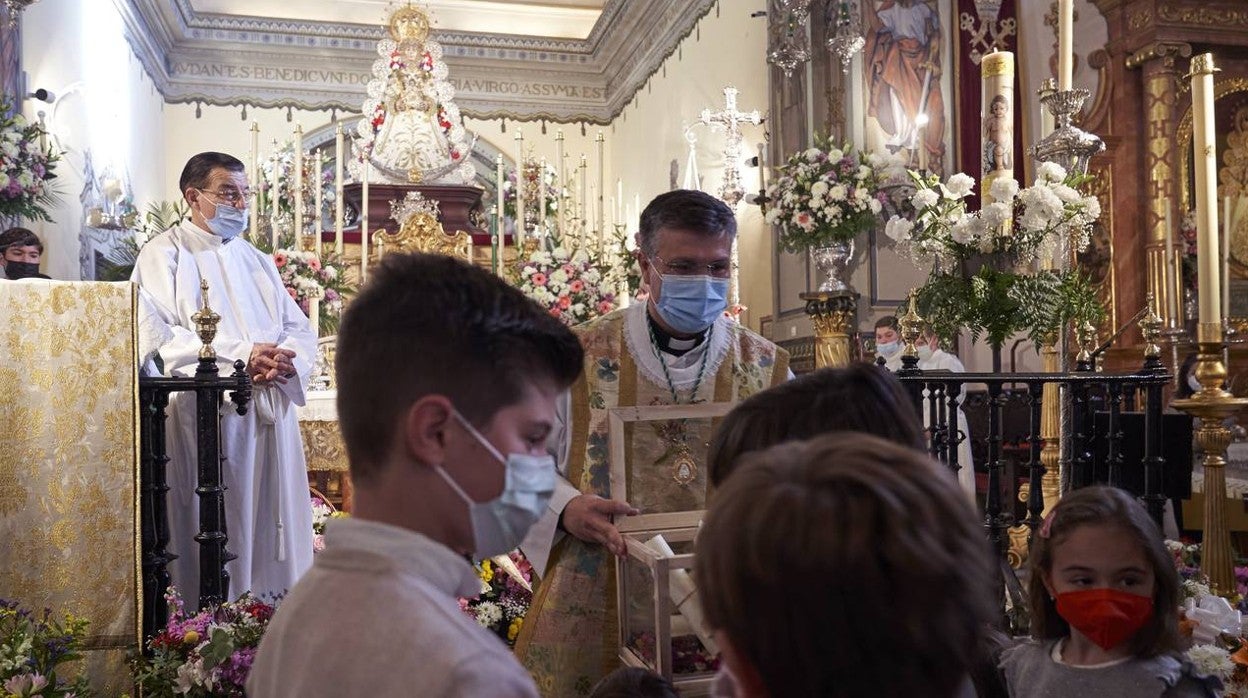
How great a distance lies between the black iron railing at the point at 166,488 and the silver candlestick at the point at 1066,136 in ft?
8.96

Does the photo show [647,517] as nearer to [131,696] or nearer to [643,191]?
[131,696]

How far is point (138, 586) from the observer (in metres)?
3.38

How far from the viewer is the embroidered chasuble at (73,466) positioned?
333cm

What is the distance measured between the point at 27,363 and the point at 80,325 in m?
0.18

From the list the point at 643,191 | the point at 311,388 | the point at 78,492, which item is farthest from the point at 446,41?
the point at 78,492

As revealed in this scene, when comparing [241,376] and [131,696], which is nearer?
[131,696]

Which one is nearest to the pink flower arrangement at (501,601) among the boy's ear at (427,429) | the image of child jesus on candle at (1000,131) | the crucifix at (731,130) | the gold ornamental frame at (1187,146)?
the image of child jesus on candle at (1000,131)

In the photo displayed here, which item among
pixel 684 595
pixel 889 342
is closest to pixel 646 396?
pixel 684 595

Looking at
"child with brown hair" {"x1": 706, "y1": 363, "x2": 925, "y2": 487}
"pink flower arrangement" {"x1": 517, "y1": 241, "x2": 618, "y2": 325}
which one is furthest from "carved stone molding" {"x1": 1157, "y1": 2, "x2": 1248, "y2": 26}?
"child with brown hair" {"x1": 706, "y1": 363, "x2": 925, "y2": 487}

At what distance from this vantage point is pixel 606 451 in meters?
2.55

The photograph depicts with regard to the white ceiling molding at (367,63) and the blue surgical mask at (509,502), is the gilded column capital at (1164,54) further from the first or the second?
the blue surgical mask at (509,502)

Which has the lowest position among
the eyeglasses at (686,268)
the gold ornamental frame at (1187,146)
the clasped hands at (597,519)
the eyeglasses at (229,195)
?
the clasped hands at (597,519)

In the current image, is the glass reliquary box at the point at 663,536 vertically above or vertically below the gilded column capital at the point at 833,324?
below

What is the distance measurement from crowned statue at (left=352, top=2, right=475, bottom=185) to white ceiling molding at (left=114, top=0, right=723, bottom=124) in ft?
10.0
